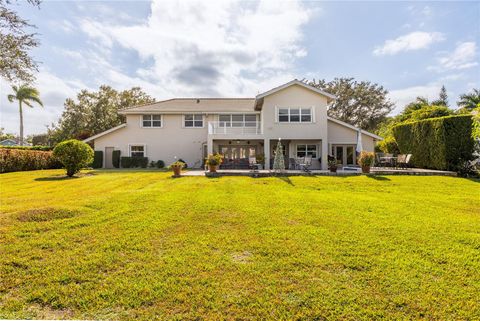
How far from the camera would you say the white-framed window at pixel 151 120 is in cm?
2448

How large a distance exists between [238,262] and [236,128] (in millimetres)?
18774

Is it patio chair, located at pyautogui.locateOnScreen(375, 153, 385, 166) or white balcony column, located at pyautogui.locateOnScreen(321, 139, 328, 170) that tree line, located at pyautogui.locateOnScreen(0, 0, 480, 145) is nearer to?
patio chair, located at pyautogui.locateOnScreen(375, 153, 385, 166)

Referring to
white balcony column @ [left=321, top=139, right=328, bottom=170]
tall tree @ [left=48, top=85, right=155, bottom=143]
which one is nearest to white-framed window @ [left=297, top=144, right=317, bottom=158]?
white balcony column @ [left=321, top=139, right=328, bottom=170]

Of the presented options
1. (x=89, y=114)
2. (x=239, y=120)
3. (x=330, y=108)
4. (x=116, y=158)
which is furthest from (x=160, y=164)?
(x=330, y=108)

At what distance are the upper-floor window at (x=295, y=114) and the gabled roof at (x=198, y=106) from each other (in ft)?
→ 12.6

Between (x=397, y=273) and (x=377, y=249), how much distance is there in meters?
0.83

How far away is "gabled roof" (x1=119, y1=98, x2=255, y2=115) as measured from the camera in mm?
23953

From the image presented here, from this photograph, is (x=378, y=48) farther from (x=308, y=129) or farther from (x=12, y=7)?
(x=12, y=7)

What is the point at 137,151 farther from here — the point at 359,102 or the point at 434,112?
the point at 359,102

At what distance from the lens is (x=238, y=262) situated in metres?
3.96

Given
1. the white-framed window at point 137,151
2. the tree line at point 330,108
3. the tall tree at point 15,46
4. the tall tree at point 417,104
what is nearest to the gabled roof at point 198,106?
the white-framed window at point 137,151

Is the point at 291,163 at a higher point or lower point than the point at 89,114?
lower

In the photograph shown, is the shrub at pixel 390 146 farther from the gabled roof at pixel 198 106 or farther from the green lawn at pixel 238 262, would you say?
the green lawn at pixel 238 262

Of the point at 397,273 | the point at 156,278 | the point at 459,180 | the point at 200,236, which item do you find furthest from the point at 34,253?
the point at 459,180
